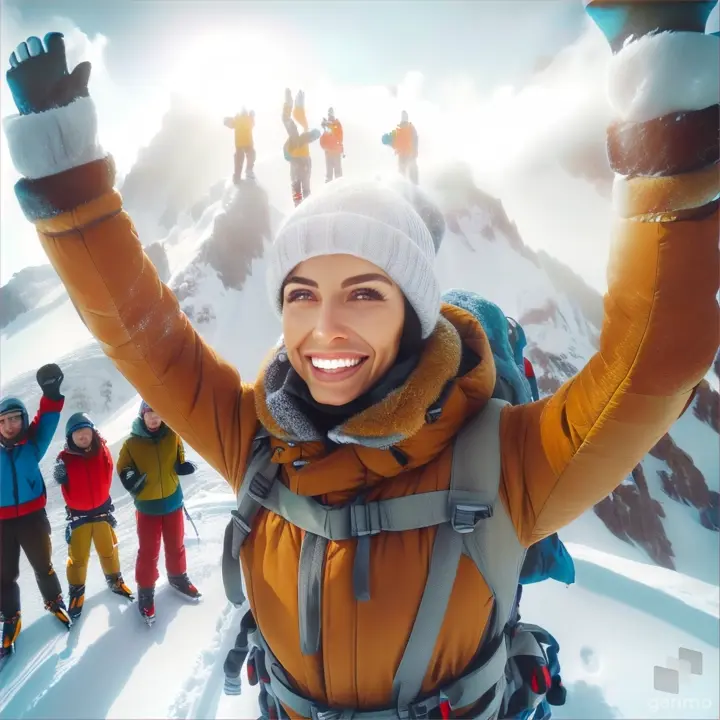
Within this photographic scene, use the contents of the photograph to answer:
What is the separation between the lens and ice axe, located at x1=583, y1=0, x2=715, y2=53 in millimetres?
733

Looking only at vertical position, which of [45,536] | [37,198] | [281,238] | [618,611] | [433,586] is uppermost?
[37,198]

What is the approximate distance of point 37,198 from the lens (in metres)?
1.06

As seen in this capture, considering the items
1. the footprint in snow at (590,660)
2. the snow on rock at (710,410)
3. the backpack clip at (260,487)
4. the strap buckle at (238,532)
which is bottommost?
the snow on rock at (710,410)

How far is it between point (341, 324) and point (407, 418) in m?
0.28

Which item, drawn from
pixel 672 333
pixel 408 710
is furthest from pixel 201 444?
pixel 672 333

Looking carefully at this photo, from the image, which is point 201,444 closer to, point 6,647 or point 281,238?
point 281,238

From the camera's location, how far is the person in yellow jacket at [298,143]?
7590 mm

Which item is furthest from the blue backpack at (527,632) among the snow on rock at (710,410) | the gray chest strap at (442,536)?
the snow on rock at (710,410)

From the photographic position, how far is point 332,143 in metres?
8.35

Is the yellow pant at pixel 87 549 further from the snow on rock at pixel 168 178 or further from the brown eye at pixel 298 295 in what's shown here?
the snow on rock at pixel 168 178

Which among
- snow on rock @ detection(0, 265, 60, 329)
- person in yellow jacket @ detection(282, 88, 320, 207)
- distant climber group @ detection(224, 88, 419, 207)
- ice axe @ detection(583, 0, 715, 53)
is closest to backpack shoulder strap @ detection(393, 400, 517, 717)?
ice axe @ detection(583, 0, 715, 53)

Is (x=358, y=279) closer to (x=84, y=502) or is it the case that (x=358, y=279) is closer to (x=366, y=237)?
(x=366, y=237)

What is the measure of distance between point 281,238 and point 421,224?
1.35ft

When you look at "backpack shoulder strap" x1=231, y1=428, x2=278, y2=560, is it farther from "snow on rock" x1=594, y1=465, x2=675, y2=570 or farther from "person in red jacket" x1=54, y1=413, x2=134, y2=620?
"snow on rock" x1=594, y1=465, x2=675, y2=570
